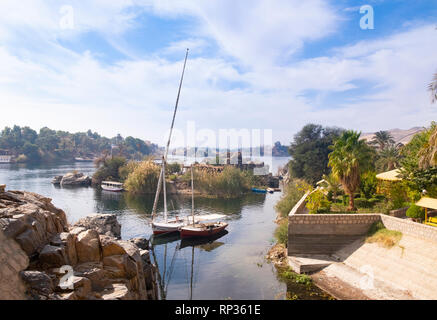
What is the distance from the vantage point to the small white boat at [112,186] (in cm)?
6781

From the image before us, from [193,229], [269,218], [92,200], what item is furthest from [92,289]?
[92,200]

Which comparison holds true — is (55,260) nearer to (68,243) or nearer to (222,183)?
(68,243)

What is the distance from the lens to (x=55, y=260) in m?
11.9

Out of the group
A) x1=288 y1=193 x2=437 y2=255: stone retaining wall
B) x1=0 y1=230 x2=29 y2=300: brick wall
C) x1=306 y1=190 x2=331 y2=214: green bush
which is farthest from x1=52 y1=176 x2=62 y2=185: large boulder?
x1=0 y1=230 x2=29 y2=300: brick wall

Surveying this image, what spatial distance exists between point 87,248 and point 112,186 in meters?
59.5

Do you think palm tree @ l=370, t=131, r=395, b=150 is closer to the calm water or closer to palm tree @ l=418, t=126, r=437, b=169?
the calm water

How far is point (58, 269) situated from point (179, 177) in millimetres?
57880

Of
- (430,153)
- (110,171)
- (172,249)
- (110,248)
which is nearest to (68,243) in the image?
(110,248)

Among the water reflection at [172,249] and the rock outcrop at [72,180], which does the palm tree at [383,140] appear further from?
the rock outcrop at [72,180]

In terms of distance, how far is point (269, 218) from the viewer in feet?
139

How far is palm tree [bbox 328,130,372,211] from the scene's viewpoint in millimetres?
25359

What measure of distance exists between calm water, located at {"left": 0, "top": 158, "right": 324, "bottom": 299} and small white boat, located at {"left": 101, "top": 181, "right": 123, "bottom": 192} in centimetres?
969

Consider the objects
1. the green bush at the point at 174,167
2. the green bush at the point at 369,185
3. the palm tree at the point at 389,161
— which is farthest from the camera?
the green bush at the point at 174,167

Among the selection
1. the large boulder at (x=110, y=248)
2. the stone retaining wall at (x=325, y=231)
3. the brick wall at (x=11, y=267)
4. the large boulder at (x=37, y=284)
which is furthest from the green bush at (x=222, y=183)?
the large boulder at (x=37, y=284)
